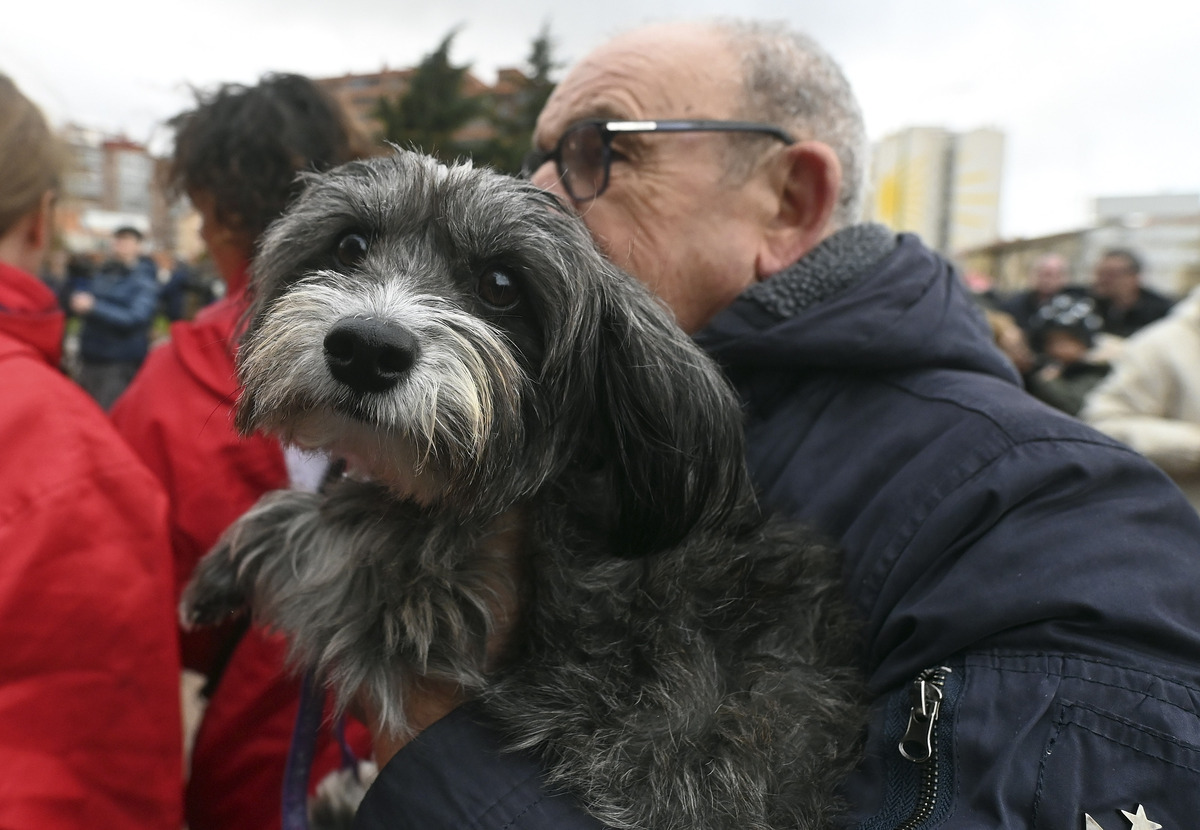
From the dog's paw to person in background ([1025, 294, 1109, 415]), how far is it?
6434 mm

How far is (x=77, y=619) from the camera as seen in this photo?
179cm

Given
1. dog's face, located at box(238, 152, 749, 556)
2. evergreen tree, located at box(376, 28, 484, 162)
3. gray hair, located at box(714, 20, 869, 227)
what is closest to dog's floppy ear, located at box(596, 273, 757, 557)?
dog's face, located at box(238, 152, 749, 556)

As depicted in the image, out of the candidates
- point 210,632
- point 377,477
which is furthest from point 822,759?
point 210,632

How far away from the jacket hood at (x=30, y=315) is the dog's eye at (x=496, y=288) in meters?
1.28

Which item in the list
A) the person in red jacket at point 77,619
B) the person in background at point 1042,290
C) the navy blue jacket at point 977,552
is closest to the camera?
the navy blue jacket at point 977,552

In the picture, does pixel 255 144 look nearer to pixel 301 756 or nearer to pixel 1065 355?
pixel 301 756

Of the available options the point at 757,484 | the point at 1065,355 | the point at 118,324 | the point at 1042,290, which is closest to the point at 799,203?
the point at 757,484

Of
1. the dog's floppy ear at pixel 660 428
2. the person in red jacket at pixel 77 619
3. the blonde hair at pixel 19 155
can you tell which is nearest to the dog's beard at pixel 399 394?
the dog's floppy ear at pixel 660 428

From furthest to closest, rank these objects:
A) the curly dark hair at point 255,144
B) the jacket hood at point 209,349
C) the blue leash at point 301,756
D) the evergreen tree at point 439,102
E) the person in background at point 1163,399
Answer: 1. the evergreen tree at point 439,102
2. the person in background at point 1163,399
3. the curly dark hair at point 255,144
4. the jacket hood at point 209,349
5. the blue leash at point 301,756

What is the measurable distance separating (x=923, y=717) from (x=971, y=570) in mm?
292

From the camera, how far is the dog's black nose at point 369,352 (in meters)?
1.42

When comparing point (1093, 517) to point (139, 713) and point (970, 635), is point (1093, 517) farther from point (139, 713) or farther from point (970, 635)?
point (139, 713)

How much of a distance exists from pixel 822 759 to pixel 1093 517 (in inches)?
27.7

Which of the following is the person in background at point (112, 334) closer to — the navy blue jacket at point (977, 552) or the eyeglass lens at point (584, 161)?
the eyeglass lens at point (584, 161)
